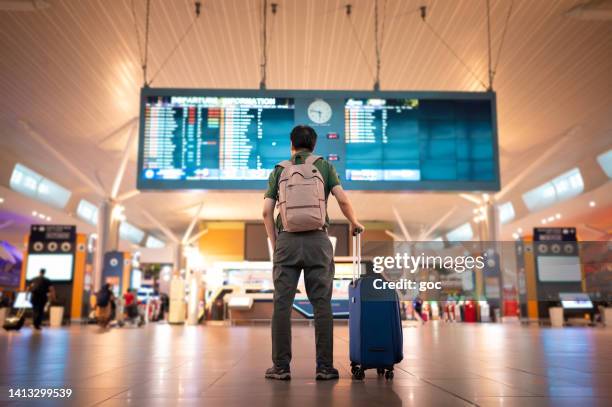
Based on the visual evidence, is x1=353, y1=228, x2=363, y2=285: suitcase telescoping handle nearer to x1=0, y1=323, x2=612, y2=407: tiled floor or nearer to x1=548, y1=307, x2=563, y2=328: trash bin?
x1=0, y1=323, x2=612, y2=407: tiled floor

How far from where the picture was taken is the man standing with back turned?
396cm

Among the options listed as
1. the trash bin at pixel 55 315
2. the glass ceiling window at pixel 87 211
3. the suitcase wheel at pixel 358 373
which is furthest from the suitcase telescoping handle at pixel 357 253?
the glass ceiling window at pixel 87 211

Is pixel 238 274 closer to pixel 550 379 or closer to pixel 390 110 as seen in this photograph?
pixel 390 110

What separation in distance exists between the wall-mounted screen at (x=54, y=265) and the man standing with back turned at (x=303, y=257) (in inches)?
813

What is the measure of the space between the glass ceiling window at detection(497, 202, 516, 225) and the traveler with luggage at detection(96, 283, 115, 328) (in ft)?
80.6

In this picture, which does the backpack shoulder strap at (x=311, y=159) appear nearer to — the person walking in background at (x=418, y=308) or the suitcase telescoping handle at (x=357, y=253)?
the suitcase telescoping handle at (x=357, y=253)

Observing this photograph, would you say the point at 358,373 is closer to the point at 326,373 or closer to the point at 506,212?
the point at 326,373

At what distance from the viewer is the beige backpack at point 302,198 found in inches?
A: 156

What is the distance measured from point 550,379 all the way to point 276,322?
182 centimetres

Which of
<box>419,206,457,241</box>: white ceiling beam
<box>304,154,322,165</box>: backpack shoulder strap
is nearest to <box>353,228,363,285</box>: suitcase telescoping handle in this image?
<box>304,154,322,165</box>: backpack shoulder strap

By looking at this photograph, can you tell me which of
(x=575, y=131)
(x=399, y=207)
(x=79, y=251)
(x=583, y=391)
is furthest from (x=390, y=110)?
(x=399, y=207)

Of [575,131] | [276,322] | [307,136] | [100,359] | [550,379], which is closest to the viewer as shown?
[550,379]

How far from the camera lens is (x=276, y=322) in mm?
4016

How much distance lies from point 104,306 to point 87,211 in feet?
62.8
